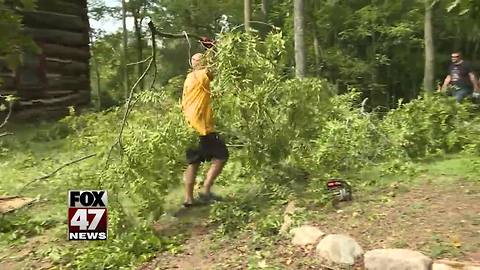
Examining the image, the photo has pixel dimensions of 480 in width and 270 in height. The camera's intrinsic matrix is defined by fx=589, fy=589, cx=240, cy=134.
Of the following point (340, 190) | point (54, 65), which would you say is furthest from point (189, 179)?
point (54, 65)

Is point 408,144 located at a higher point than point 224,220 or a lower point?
higher

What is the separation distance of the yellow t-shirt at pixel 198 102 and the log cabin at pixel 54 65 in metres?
9.42

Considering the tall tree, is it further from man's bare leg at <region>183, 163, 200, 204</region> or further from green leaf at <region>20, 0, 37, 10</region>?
man's bare leg at <region>183, 163, 200, 204</region>

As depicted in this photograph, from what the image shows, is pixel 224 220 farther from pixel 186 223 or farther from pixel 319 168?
pixel 319 168

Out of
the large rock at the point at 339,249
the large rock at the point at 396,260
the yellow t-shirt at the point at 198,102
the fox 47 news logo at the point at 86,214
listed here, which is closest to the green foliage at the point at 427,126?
the yellow t-shirt at the point at 198,102

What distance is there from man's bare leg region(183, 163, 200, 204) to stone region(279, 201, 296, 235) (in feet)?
3.51

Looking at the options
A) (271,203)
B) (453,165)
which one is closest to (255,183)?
(271,203)

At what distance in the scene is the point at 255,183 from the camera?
6945 mm

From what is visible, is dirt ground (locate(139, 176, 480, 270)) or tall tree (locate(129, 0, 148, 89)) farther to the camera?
tall tree (locate(129, 0, 148, 89))

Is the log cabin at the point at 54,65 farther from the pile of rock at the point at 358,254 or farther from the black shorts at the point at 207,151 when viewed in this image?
the pile of rock at the point at 358,254

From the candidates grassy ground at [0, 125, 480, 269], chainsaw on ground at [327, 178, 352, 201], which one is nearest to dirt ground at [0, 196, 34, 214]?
grassy ground at [0, 125, 480, 269]

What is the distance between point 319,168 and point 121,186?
7.61ft

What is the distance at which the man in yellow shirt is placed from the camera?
6.26m

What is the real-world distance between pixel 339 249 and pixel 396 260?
53 cm
